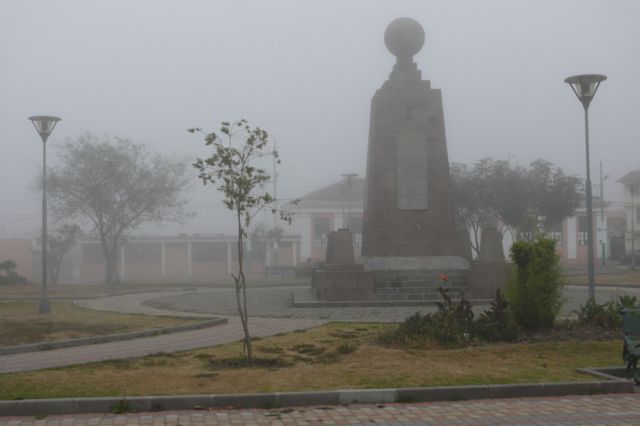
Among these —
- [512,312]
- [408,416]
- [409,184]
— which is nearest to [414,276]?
[409,184]

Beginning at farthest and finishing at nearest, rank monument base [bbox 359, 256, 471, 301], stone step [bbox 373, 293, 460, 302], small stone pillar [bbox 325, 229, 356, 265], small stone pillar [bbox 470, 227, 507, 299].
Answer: small stone pillar [bbox 325, 229, 356, 265], monument base [bbox 359, 256, 471, 301], small stone pillar [bbox 470, 227, 507, 299], stone step [bbox 373, 293, 460, 302]

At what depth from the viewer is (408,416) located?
7277 millimetres

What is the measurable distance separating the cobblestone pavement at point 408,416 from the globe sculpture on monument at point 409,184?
14622mm

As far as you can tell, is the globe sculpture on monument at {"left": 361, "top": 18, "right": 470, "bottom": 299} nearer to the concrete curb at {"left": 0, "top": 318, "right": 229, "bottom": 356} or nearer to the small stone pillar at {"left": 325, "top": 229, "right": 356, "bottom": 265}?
the small stone pillar at {"left": 325, "top": 229, "right": 356, "bottom": 265}

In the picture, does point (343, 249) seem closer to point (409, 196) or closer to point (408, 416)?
point (409, 196)

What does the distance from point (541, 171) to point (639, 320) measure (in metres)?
→ 34.0

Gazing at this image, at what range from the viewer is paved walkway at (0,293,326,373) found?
10.6 m

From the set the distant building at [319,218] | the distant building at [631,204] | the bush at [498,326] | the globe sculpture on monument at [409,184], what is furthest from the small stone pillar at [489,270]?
the distant building at [631,204]

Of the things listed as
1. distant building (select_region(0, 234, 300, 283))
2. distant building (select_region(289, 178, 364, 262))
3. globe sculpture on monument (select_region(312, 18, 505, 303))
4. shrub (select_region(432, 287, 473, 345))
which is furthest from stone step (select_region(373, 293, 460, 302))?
distant building (select_region(289, 178, 364, 262))

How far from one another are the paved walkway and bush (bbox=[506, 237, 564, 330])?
4299 millimetres

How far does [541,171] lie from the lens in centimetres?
4166

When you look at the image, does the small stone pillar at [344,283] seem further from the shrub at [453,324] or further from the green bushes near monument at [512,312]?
the shrub at [453,324]

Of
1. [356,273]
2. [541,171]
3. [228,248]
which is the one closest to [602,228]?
[541,171]

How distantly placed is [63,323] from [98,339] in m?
3.27
